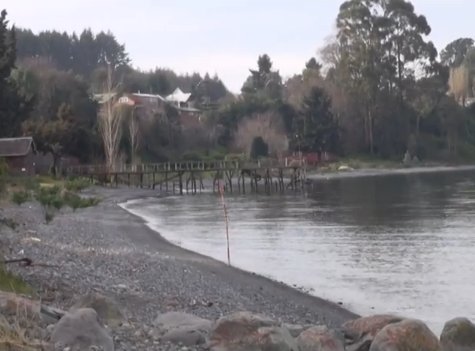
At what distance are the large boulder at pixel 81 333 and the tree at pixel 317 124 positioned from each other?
8414cm

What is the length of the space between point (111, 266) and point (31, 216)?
1409 centimetres

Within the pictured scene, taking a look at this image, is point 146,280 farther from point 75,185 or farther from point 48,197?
point 75,185

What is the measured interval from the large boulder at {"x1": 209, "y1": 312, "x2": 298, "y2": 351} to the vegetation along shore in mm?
20

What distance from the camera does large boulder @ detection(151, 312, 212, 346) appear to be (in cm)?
1109

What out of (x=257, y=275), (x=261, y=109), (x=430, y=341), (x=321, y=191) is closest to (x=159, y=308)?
(x=430, y=341)

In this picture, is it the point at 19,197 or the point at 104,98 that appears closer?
the point at 19,197

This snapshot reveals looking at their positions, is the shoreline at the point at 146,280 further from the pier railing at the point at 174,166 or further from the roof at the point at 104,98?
the roof at the point at 104,98

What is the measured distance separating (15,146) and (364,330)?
50980mm

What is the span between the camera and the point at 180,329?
37.4 feet

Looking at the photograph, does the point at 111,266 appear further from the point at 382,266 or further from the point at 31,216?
the point at 31,216

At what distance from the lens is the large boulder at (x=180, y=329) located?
11086mm

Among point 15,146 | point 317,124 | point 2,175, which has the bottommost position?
point 2,175

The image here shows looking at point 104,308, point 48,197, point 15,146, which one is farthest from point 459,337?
point 15,146

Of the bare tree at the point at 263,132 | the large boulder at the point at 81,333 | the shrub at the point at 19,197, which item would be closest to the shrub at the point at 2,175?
the shrub at the point at 19,197
